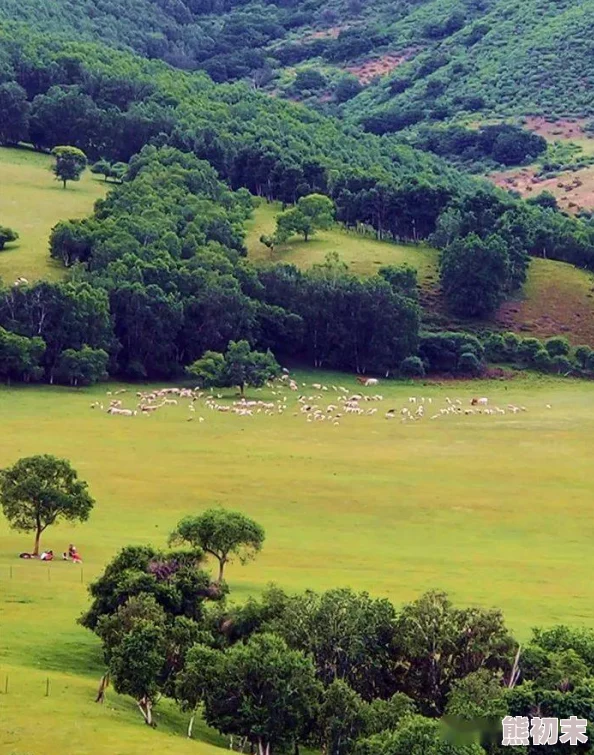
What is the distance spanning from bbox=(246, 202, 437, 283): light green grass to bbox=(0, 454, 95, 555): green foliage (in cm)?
7136

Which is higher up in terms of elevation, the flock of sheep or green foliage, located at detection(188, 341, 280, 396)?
green foliage, located at detection(188, 341, 280, 396)

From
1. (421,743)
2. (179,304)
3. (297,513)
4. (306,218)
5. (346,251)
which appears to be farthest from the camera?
(306,218)

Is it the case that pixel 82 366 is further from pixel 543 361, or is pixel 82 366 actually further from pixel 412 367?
pixel 543 361

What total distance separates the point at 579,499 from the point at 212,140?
94.7 metres

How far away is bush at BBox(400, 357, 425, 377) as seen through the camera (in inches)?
4368

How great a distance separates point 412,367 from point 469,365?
432 centimetres

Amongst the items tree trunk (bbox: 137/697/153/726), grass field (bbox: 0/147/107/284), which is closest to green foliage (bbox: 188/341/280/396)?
grass field (bbox: 0/147/107/284)

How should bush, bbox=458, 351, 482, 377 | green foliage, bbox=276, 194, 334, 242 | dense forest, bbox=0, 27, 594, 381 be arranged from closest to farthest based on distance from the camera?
dense forest, bbox=0, 27, 594, 381 < bush, bbox=458, 351, 482, 377 < green foliage, bbox=276, 194, 334, 242

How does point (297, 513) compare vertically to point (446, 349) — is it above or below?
below

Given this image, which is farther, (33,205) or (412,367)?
(33,205)

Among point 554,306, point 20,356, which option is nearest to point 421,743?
point 20,356

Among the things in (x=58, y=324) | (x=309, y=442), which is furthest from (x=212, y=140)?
(x=309, y=442)

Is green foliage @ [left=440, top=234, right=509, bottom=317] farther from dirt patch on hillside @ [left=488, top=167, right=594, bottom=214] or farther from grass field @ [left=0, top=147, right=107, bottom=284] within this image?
dirt patch on hillside @ [left=488, top=167, right=594, bottom=214]

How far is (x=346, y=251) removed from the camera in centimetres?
12962
